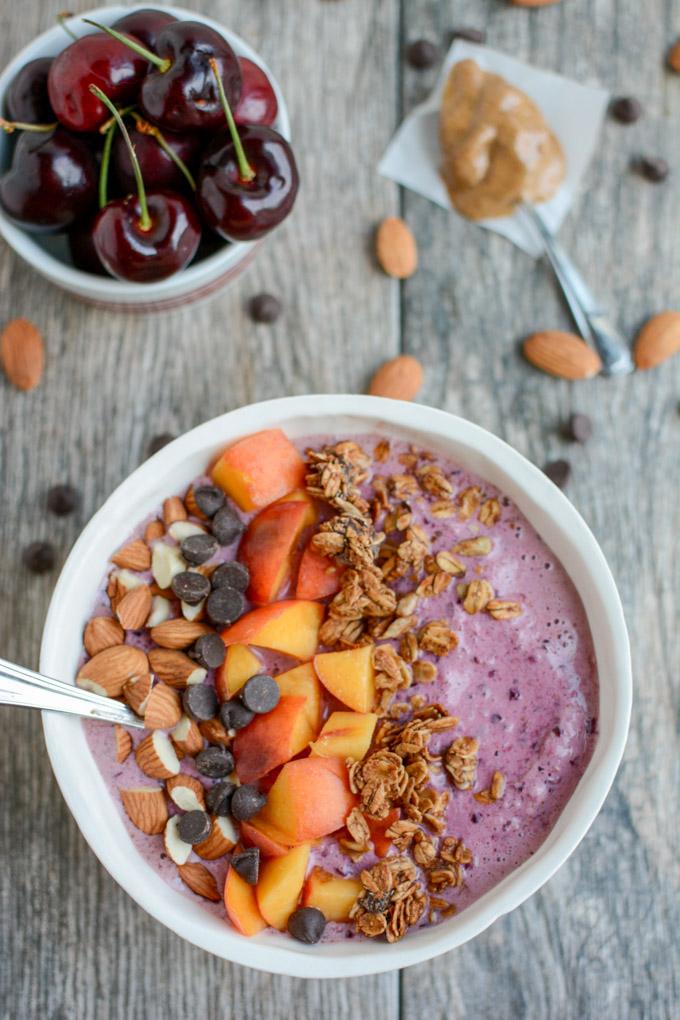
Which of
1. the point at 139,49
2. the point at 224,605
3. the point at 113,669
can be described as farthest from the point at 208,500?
the point at 139,49

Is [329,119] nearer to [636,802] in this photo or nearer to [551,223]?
[551,223]

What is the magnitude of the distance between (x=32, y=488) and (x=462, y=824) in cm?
93

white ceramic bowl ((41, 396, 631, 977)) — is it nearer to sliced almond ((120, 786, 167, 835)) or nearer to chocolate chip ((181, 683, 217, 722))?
sliced almond ((120, 786, 167, 835))

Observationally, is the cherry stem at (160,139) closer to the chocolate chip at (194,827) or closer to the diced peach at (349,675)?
the diced peach at (349,675)

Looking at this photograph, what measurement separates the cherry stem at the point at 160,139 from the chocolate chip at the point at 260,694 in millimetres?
752

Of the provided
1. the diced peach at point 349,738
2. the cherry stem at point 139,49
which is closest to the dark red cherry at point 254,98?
the cherry stem at point 139,49

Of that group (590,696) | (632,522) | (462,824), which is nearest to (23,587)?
(462,824)

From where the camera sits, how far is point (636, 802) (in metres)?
1.73

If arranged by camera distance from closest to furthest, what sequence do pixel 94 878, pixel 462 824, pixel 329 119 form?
pixel 462 824, pixel 94 878, pixel 329 119

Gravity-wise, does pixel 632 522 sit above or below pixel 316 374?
below

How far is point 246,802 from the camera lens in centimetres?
133

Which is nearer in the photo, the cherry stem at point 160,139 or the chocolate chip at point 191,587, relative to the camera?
the chocolate chip at point 191,587

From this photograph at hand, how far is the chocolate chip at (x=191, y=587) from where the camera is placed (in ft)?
4.50

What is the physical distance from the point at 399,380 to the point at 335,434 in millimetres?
311
